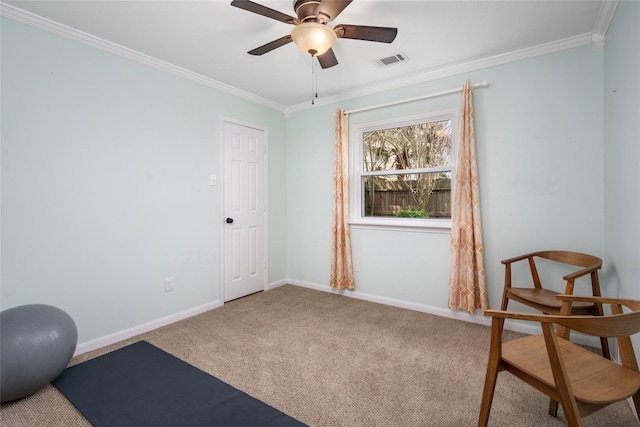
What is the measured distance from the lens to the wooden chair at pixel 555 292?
82.7 inches

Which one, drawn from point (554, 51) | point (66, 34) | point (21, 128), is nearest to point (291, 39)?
point (66, 34)

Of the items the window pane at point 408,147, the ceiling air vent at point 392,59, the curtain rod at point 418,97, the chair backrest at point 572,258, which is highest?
the ceiling air vent at point 392,59

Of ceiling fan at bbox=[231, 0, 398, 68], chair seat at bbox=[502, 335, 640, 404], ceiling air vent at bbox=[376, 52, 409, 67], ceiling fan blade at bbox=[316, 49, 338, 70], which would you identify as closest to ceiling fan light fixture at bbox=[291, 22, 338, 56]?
ceiling fan at bbox=[231, 0, 398, 68]

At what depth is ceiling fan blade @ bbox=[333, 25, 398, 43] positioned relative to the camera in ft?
6.42

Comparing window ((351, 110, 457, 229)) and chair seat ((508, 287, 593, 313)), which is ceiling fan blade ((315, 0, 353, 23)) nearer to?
window ((351, 110, 457, 229))

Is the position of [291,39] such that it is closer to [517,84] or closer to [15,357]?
[517,84]

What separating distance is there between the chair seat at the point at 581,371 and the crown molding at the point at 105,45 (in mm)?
3510

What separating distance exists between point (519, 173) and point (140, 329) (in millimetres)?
3730

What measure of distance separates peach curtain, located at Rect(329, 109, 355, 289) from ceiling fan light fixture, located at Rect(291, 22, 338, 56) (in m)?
1.77

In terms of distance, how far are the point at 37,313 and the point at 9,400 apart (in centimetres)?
49

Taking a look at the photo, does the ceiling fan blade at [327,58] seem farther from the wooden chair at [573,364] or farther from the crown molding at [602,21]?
the wooden chair at [573,364]

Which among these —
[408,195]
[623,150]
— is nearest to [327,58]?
[408,195]

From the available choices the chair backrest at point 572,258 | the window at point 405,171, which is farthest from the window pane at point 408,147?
the chair backrest at point 572,258

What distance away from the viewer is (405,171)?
3.49 meters
